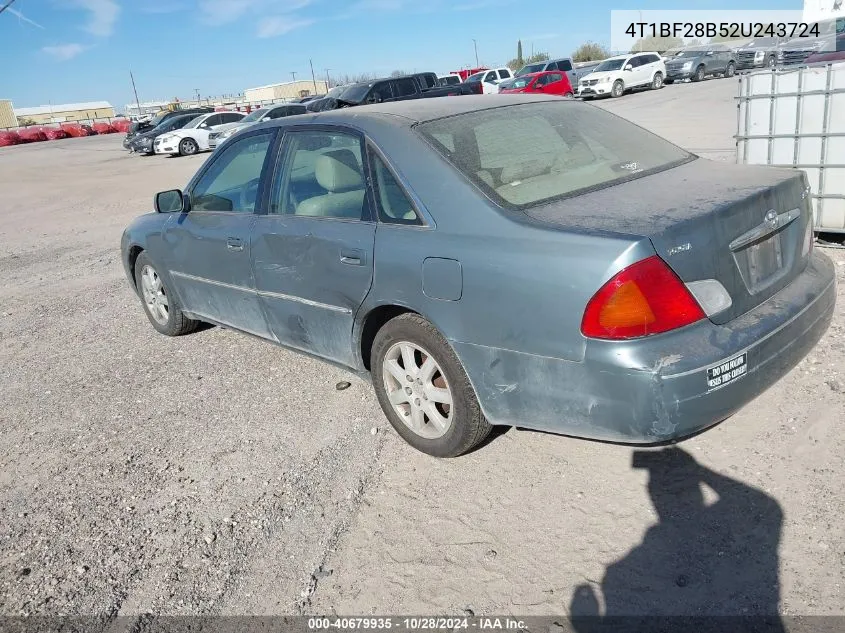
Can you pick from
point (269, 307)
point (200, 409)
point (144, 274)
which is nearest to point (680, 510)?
point (269, 307)

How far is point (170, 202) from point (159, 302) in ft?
3.47

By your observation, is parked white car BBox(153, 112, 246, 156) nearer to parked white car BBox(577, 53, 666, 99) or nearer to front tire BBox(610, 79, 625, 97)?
parked white car BBox(577, 53, 666, 99)

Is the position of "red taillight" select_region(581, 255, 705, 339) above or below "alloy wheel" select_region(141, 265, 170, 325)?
above

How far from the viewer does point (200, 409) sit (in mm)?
4277

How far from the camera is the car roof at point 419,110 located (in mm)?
3527

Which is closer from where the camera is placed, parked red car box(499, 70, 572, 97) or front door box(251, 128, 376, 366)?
front door box(251, 128, 376, 366)

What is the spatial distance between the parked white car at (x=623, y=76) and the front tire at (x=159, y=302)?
92.9ft

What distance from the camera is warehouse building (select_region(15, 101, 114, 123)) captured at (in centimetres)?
9869

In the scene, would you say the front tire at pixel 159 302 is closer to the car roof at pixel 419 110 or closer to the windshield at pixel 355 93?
the car roof at pixel 419 110

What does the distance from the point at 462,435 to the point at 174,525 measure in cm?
136

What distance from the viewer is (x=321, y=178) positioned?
12.5ft

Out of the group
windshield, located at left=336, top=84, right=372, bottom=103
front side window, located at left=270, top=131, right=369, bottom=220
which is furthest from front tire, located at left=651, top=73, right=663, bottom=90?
front side window, located at left=270, top=131, right=369, bottom=220

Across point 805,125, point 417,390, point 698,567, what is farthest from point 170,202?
point 805,125

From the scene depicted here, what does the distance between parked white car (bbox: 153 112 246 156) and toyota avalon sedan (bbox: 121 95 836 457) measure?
24286mm
